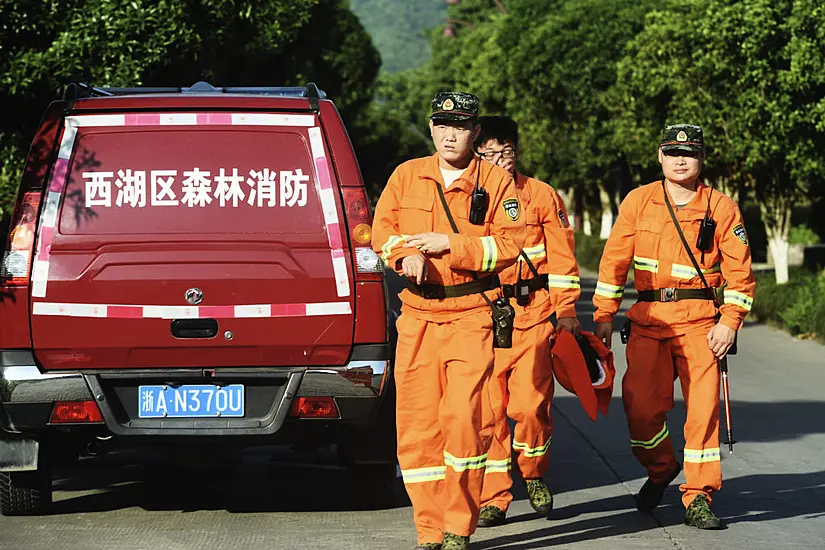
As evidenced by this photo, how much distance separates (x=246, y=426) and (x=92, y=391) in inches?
26.7

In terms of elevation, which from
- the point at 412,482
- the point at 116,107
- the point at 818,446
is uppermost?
the point at 116,107

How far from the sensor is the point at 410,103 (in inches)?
4072

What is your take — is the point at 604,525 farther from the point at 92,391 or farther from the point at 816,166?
the point at 816,166

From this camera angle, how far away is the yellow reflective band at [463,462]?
6.33 meters

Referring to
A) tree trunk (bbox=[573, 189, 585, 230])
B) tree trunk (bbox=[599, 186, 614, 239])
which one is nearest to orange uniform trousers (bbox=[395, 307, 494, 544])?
tree trunk (bbox=[599, 186, 614, 239])

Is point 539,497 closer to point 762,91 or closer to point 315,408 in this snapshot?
point 315,408

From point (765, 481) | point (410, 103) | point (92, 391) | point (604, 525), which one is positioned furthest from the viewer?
point (410, 103)

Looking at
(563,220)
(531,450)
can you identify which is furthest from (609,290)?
(531,450)

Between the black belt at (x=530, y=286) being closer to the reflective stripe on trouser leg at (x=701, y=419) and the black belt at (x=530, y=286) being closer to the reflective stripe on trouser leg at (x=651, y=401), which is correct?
the reflective stripe on trouser leg at (x=651, y=401)

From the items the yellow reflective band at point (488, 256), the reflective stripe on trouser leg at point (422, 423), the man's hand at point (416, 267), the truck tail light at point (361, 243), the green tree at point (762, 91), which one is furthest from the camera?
the green tree at point (762, 91)

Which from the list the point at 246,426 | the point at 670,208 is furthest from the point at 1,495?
the point at 670,208

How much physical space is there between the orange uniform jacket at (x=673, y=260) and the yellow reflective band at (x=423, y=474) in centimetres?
157

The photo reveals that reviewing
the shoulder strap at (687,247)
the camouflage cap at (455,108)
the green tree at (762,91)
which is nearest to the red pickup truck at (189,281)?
the camouflage cap at (455,108)

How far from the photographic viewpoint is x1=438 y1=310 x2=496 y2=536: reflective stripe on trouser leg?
632 cm
